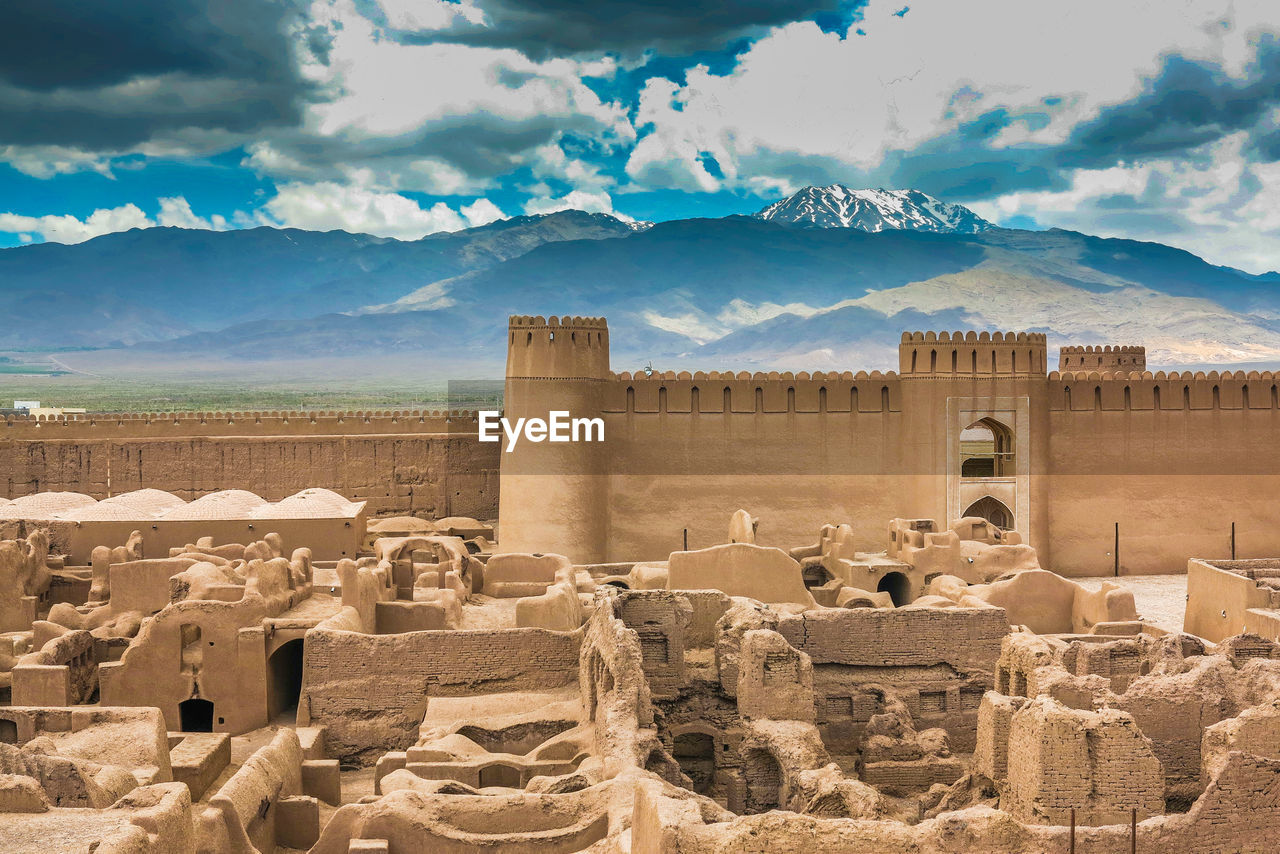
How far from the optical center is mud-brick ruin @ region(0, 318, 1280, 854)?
479 inches

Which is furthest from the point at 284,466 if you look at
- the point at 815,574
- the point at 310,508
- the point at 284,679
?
the point at 284,679

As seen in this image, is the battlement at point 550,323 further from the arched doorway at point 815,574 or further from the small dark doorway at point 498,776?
the small dark doorway at point 498,776

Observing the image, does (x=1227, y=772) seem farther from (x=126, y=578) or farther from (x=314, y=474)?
(x=314, y=474)

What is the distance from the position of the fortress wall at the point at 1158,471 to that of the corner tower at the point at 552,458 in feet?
34.9

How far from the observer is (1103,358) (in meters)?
48.0

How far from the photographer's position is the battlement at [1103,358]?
47875 mm

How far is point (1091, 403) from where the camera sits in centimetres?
3219

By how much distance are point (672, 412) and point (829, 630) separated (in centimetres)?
1344

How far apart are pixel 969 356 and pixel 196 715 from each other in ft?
63.3

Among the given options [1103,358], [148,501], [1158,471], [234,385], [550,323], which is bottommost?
[148,501]

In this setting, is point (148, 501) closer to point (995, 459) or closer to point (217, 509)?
point (217, 509)

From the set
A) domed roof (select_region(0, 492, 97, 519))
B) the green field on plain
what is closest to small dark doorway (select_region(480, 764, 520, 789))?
domed roof (select_region(0, 492, 97, 519))

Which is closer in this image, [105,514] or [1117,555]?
[105,514]

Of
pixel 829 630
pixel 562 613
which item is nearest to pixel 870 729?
pixel 829 630
